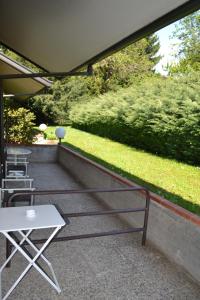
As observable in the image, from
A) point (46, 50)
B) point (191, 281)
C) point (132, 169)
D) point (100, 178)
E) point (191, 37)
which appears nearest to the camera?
→ point (191, 281)

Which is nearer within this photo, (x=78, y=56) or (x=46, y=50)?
(x=78, y=56)

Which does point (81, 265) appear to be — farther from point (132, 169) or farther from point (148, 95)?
point (148, 95)

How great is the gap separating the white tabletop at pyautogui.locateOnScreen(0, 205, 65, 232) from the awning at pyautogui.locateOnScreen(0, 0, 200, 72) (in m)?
2.09

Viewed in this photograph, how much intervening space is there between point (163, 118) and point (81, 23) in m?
7.20

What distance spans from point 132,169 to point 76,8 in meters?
6.05

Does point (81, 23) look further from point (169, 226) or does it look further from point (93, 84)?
point (93, 84)

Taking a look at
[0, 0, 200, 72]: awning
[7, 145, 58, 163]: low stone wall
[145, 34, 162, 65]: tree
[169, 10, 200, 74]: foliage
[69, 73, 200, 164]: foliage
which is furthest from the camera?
[145, 34, 162, 65]: tree

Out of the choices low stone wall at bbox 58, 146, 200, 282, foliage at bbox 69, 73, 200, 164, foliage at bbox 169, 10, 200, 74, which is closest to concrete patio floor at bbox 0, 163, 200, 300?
low stone wall at bbox 58, 146, 200, 282

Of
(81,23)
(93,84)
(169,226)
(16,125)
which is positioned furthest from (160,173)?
(93,84)

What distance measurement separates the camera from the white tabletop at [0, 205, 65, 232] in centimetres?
273

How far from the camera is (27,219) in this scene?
291 cm

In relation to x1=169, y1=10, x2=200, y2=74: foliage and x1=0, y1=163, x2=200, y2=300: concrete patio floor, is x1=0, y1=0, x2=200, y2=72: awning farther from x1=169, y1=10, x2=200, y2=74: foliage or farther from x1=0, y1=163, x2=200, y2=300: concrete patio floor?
x1=169, y1=10, x2=200, y2=74: foliage

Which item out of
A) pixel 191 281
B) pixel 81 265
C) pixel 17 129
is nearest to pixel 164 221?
pixel 191 281

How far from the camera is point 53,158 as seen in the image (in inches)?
475
